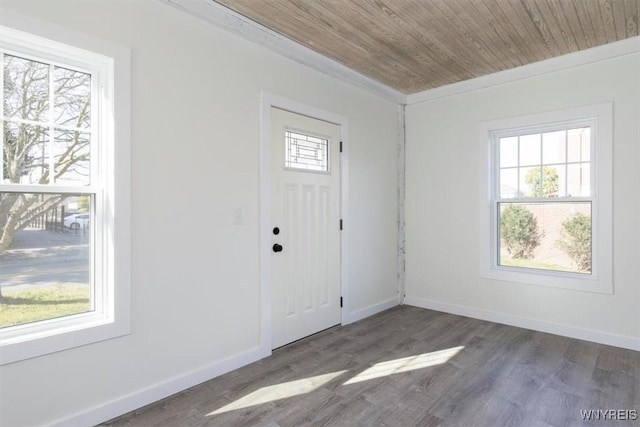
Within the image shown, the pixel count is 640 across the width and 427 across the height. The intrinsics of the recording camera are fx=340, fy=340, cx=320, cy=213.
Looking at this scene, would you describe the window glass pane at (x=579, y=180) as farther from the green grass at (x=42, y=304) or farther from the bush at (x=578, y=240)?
the green grass at (x=42, y=304)

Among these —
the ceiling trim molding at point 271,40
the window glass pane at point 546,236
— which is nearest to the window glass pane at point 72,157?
the ceiling trim molding at point 271,40

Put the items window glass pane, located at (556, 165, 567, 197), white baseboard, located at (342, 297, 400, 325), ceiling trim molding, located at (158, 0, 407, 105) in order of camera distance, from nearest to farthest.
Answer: ceiling trim molding, located at (158, 0, 407, 105) < window glass pane, located at (556, 165, 567, 197) < white baseboard, located at (342, 297, 400, 325)

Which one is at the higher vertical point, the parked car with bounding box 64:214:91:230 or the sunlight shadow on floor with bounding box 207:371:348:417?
the parked car with bounding box 64:214:91:230

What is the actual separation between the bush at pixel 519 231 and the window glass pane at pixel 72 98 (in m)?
3.98

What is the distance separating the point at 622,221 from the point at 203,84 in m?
3.78

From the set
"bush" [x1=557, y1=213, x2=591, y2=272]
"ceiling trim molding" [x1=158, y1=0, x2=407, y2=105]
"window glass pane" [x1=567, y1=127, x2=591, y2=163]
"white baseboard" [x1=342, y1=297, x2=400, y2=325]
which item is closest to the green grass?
"ceiling trim molding" [x1=158, y1=0, x2=407, y2=105]

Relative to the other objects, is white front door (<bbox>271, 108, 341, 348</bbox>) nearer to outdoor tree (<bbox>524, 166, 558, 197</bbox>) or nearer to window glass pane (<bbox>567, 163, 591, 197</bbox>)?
outdoor tree (<bbox>524, 166, 558, 197</bbox>)

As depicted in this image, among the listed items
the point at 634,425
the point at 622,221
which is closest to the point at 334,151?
the point at 622,221

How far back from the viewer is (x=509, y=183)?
380 cm

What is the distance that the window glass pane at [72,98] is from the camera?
1.96 m

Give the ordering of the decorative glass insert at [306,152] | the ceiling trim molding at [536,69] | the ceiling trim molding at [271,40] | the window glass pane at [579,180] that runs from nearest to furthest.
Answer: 1. the ceiling trim molding at [271,40]
2. the ceiling trim molding at [536,69]
3. the decorative glass insert at [306,152]
4. the window glass pane at [579,180]

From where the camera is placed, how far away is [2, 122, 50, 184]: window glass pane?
1803 mm

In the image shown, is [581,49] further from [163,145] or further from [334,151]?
[163,145]

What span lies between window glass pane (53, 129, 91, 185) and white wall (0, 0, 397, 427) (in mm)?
269
